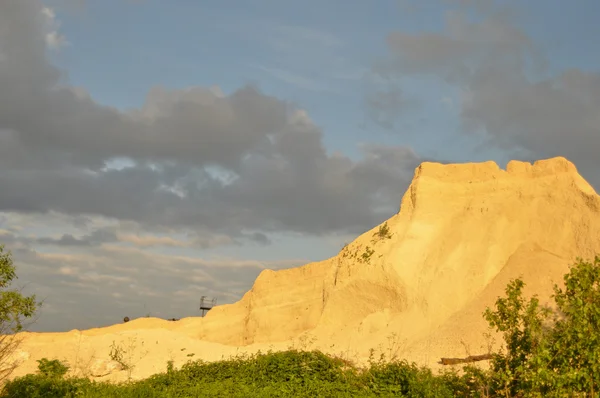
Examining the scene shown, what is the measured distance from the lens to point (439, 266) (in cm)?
3253

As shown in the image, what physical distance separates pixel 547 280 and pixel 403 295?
680 centimetres

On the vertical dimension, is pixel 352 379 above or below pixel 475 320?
below

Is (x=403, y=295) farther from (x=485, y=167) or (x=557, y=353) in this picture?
(x=557, y=353)

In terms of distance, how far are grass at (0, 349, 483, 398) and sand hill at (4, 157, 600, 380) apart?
5.05 metres

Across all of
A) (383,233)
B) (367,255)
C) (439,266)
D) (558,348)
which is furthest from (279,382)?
(383,233)

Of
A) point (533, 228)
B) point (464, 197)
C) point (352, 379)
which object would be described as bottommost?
point (352, 379)

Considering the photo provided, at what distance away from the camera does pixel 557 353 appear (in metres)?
14.2

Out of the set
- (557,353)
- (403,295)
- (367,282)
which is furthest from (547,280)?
(557,353)

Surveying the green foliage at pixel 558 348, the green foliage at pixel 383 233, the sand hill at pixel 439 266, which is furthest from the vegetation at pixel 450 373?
the green foliage at pixel 383 233

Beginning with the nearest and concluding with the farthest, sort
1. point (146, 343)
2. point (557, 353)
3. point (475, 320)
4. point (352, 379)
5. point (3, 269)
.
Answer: point (557, 353) < point (3, 269) < point (352, 379) < point (475, 320) < point (146, 343)

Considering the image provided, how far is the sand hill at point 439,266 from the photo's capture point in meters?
28.9

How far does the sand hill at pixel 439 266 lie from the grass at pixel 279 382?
16.6 ft

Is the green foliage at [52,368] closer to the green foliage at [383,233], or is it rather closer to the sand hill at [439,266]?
the sand hill at [439,266]

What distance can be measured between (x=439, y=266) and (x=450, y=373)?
13717 mm
